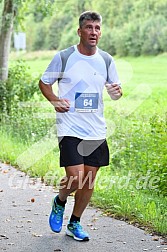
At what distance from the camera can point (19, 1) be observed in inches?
529

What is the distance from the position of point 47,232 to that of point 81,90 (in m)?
1.50

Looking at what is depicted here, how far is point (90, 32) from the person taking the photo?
5.40 m

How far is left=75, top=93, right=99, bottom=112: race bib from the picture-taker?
542cm

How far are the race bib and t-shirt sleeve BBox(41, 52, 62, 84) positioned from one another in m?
0.26

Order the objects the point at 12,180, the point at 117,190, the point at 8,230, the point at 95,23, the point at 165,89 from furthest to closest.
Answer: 1. the point at 165,89
2. the point at 12,180
3. the point at 117,190
4. the point at 8,230
5. the point at 95,23

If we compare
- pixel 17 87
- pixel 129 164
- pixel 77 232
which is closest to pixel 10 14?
pixel 17 87

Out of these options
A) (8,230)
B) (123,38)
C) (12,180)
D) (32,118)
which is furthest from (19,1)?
(123,38)

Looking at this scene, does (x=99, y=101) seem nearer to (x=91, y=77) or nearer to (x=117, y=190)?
(x=91, y=77)

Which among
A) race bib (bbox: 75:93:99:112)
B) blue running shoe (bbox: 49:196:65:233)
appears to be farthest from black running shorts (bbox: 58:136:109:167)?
blue running shoe (bbox: 49:196:65:233)

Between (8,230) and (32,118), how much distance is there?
7.96 meters

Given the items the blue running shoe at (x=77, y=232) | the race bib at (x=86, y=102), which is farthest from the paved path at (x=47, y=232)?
the race bib at (x=86, y=102)

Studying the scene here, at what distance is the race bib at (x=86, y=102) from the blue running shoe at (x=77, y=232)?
3.61ft

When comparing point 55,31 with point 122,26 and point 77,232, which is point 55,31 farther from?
point 77,232

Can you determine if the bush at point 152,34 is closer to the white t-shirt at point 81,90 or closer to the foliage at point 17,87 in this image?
the foliage at point 17,87
